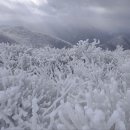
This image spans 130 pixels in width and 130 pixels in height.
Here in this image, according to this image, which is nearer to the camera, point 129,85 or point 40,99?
point 40,99

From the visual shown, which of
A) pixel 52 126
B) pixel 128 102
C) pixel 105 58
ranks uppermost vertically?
pixel 105 58

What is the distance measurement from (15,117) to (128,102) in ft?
3.37

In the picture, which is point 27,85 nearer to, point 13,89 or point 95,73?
point 13,89

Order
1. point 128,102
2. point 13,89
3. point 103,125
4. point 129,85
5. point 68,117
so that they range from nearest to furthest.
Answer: point 103,125
point 68,117
point 128,102
point 13,89
point 129,85

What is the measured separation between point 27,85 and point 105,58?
4.32 metres

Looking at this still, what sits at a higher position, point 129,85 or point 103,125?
point 129,85

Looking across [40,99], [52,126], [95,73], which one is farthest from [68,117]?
[95,73]

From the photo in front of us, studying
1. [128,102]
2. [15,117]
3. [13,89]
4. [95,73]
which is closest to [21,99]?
[13,89]

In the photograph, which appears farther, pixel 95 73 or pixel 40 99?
pixel 95 73

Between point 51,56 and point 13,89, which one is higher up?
point 51,56

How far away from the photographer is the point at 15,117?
2.82 metres

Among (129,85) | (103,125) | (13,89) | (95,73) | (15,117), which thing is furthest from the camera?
(95,73)

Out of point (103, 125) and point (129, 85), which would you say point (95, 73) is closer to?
point (129, 85)

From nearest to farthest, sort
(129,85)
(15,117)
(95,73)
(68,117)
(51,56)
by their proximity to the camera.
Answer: (68,117), (15,117), (129,85), (95,73), (51,56)
